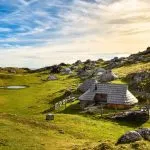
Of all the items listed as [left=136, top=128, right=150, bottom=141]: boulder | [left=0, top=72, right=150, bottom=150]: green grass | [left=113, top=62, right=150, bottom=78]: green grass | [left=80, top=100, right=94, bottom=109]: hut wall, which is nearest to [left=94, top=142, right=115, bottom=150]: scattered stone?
[left=0, top=72, right=150, bottom=150]: green grass

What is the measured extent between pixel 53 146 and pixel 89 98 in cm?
4128

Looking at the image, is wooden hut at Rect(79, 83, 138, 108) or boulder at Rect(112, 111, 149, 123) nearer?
boulder at Rect(112, 111, 149, 123)

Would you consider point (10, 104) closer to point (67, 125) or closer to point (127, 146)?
→ point (67, 125)

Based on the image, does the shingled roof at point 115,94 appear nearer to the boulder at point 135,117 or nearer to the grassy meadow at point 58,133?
the grassy meadow at point 58,133

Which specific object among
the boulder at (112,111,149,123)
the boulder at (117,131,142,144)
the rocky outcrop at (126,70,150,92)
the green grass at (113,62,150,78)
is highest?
the green grass at (113,62,150,78)

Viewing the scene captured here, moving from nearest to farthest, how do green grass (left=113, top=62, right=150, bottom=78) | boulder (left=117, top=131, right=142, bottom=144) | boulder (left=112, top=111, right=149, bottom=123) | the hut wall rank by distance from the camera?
boulder (left=117, top=131, right=142, bottom=144) → boulder (left=112, top=111, right=149, bottom=123) → the hut wall → green grass (left=113, top=62, right=150, bottom=78)

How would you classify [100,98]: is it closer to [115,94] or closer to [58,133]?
[115,94]

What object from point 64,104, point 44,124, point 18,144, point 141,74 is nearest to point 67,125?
point 44,124

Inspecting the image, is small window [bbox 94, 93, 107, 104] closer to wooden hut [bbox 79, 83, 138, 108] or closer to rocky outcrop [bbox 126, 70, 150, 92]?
wooden hut [bbox 79, 83, 138, 108]

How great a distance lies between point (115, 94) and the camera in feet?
242

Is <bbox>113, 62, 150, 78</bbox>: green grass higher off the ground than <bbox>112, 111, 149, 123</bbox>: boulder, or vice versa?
<bbox>113, 62, 150, 78</bbox>: green grass

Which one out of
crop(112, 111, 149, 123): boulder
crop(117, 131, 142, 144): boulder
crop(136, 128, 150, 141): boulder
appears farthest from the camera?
crop(112, 111, 149, 123): boulder

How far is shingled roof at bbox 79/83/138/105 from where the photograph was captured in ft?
235

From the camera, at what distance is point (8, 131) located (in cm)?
3931
